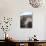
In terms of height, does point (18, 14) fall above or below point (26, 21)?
above

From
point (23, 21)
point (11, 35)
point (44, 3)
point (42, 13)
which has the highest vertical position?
point (44, 3)

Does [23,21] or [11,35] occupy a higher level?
[23,21]

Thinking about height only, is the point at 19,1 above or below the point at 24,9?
above

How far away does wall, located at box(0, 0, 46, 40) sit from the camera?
3951 mm

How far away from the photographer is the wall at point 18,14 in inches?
156

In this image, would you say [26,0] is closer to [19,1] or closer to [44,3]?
[19,1]

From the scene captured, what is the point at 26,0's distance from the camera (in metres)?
3.99

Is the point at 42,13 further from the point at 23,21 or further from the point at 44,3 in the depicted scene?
the point at 23,21

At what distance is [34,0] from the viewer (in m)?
4.07

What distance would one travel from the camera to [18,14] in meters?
3.98

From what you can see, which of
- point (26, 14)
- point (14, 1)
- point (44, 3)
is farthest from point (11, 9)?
point (44, 3)

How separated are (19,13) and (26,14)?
0.79ft

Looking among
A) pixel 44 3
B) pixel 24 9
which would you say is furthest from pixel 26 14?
pixel 44 3

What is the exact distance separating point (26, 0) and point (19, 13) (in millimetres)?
505
